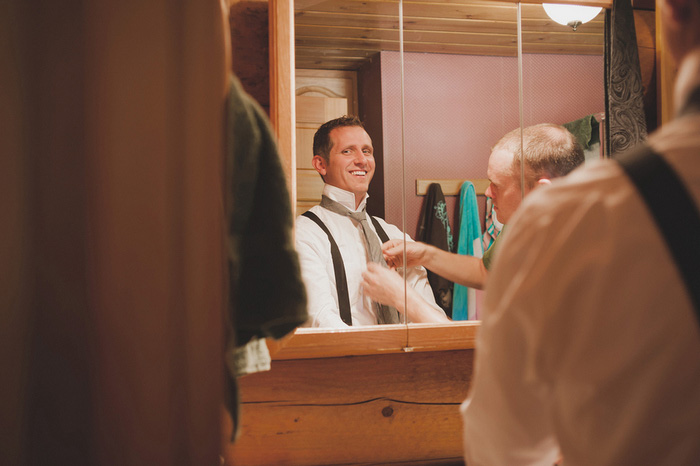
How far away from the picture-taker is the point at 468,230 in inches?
56.2

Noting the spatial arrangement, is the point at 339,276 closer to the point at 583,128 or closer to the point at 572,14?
the point at 583,128

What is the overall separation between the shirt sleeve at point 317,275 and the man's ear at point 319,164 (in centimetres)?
13

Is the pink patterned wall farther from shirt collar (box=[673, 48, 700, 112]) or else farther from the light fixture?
shirt collar (box=[673, 48, 700, 112])

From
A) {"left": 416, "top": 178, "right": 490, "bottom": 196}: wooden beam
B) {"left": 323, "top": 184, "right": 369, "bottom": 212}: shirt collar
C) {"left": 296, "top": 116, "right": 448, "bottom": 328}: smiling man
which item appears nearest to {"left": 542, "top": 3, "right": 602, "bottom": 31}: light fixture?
{"left": 416, "top": 178, "right": 490, "bottom": 196}: wooden beam

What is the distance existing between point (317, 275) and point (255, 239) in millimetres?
678

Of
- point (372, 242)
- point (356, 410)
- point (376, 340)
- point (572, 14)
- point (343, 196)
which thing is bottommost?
point (356, 410)

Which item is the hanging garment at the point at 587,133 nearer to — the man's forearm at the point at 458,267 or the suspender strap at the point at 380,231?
the man's forearm at the point at 458,267

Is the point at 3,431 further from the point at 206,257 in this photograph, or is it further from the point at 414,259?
the point at 414,259

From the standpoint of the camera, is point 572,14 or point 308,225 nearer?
point 308,225

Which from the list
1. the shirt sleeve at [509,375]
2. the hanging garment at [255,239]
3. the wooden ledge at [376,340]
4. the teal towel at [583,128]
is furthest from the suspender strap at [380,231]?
the shirt sleeve at [509,375]

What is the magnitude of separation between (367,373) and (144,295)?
0.88m

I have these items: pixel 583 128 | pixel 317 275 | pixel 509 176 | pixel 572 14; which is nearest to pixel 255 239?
pixel 317 275

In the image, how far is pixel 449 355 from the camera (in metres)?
1.43

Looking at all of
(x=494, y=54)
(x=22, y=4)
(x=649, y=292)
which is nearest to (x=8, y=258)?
(x=22, y=4)
